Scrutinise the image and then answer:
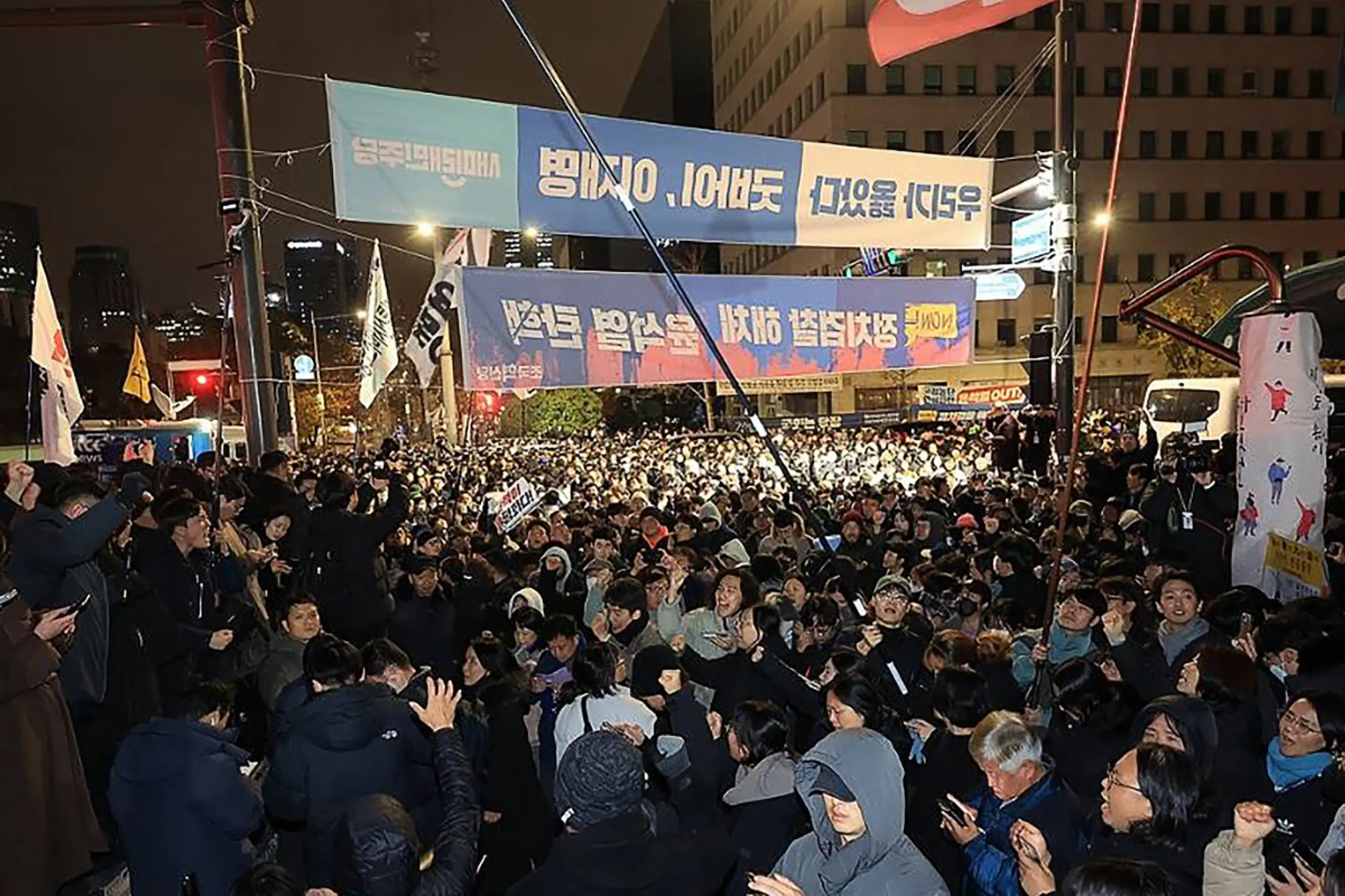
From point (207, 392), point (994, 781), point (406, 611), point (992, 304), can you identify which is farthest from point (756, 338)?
point (207, 392)

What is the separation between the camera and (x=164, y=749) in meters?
3.81

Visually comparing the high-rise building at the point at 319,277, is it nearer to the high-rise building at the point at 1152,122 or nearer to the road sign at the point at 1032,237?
the high-rise building at the point at 1152,122

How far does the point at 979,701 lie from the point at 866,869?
4.74 feet

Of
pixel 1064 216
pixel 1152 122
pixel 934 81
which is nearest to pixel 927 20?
pixel 1064 216

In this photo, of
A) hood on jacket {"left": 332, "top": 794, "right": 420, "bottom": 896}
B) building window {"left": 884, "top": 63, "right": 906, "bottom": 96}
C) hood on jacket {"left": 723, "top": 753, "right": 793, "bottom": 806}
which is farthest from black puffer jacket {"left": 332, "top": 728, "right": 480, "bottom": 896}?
building window {"left": 884, "top": 63, "right": 906, "bottom": 96}

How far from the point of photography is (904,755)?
4.59 m

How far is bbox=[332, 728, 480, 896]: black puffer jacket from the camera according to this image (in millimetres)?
2865

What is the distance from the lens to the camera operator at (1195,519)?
28.0ft

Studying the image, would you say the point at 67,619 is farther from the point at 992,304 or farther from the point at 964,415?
the point at 992,304

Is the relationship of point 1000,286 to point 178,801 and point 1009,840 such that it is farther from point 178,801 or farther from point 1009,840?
point 178,801

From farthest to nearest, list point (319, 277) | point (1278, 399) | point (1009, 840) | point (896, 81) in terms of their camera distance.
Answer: point (319, 277) → point (896, 81) → point (1278, 399) → point (1009, 840)

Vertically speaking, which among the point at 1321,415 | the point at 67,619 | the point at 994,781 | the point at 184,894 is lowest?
the point at 184,894

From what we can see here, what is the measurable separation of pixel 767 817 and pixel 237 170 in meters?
5.74

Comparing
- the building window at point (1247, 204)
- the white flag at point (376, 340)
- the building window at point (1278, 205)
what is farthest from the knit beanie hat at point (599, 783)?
the building window at point (1278, 205)
